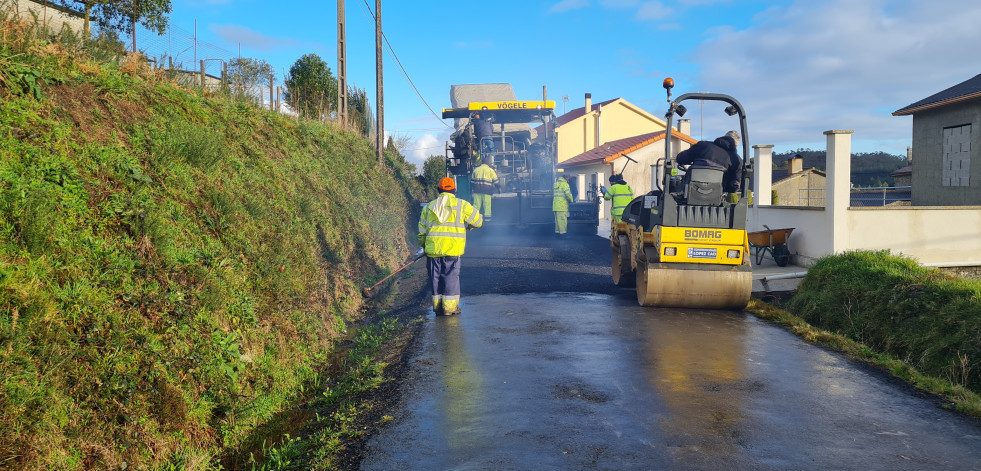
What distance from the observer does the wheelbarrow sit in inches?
469

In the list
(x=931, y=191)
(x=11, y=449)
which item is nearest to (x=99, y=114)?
(x=11, y=449)

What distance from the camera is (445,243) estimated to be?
820 centimetres

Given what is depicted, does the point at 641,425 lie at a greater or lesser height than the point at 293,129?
lesser

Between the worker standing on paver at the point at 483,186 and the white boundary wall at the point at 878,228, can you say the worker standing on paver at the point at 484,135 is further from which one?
the white boundary wall at the point at 878,228

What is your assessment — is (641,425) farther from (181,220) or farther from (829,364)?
(181,220)

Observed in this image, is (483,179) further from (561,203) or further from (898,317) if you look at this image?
(898,317)

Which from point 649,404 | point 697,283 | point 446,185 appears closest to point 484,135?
point 446,185

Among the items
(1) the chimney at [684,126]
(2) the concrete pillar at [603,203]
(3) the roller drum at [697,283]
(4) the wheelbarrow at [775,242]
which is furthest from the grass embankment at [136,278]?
(1) the chimney at [684,126]

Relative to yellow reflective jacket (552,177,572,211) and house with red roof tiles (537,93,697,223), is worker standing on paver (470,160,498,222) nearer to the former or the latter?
yellow reflective jacket (552,177,572,211)

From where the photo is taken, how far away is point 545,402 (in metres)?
4.74

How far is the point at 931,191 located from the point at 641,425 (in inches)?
733

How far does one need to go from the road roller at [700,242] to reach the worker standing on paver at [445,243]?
233cm

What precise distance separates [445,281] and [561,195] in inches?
389

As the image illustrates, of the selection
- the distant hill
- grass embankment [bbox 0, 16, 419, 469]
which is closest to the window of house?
grass embankment [bbox 0, 16, 419, 469]
